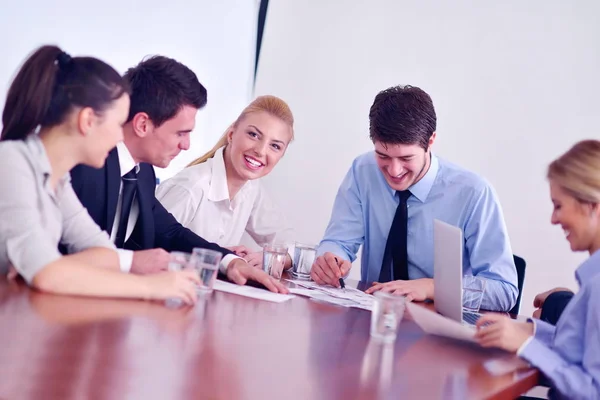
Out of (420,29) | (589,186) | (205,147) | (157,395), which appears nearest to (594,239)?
(589,186)

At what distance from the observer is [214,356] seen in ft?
3.46

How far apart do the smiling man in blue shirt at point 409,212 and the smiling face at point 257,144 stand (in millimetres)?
403

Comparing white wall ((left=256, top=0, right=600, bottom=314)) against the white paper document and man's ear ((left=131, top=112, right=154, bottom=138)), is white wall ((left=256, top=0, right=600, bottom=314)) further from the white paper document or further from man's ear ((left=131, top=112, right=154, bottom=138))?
man's ear ((left=131, top=112, right=154, bottom=138))

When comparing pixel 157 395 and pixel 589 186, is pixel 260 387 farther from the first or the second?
pixel 589 186

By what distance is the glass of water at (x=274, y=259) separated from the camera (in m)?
2.03

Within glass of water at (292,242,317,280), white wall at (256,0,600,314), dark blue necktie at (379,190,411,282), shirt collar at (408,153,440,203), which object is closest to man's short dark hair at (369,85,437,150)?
shirt collar at (408,153,440,203)

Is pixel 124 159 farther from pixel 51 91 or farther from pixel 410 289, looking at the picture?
pixel 410 289

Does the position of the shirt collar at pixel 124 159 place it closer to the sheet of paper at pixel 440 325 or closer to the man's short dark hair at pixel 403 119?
the man's short dark hair at pixel 403 119

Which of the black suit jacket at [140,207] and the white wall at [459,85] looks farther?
the white wall at [459,85]

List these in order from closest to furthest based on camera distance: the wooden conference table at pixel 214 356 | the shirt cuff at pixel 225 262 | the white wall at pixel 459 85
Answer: the wooden conference table at pixel 214 356, the shirt cuff at pixel 225 262, the white wall at pixel 459 85

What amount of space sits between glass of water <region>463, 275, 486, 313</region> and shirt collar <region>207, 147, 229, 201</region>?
1.21 m

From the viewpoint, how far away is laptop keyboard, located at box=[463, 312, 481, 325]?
181cm

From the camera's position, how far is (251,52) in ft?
13.4

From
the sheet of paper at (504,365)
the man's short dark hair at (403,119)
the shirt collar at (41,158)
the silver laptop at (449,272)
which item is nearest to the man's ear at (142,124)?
the shirt collar at (41,158)
